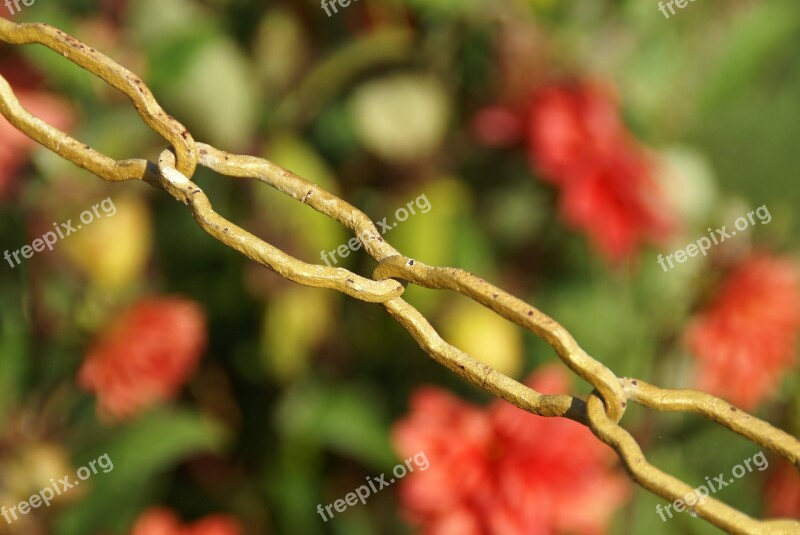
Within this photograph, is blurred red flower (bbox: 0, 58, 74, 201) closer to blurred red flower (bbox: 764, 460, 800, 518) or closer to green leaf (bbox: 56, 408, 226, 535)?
green leaf (bbox: 56, 408, 226, 535)

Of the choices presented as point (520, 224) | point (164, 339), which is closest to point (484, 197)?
point (520, 224)

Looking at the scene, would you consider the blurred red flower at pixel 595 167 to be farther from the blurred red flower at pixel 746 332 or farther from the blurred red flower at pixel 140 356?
the blurred red flower at pixel 140 356

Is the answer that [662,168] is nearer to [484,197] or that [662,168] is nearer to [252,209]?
[484,197]

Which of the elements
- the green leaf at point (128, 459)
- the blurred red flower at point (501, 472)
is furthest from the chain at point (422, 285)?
the green leaf at point (128, 459)

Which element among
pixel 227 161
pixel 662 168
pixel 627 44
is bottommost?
pixel 227 161

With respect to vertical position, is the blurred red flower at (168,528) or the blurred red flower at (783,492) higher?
the blurred red flower at (168,528)
